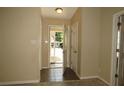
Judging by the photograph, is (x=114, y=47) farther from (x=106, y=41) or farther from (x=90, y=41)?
(x=90, y=41)

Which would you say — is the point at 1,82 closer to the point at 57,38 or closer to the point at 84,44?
the point at 84,44

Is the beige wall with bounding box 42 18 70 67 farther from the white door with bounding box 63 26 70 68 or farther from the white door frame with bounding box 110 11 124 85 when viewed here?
the white door frame with bounding box 110 11 124 85

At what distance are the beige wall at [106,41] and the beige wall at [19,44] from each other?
2067 mm

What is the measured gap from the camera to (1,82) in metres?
3.73

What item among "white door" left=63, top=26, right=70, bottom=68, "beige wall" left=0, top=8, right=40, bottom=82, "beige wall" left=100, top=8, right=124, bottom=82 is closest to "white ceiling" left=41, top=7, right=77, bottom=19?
"white door" left=63, top=26, right=70, bottom=68

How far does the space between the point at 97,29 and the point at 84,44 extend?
2.23 ft

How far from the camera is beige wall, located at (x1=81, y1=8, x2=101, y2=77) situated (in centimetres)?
426

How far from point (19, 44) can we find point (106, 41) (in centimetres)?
261

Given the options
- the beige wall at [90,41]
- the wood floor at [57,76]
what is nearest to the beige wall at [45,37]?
the wood floor at [57,76]

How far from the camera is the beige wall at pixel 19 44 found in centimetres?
371

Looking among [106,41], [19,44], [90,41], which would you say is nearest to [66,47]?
[90,41]
